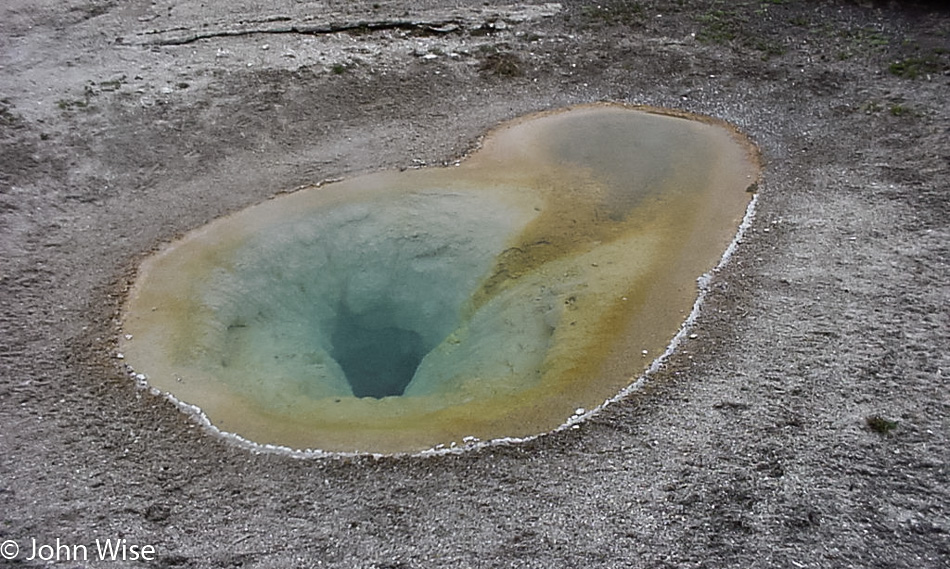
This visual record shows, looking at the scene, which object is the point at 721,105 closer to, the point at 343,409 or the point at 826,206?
the point at 826,206

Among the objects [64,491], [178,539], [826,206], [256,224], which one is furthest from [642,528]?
[256,224]

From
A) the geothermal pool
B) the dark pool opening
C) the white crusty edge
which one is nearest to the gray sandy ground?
the white crusty edge

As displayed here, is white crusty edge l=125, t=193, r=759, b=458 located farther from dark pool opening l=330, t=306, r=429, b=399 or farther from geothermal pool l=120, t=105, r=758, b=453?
dark pool opening l=330, t=306, r=429, b=399

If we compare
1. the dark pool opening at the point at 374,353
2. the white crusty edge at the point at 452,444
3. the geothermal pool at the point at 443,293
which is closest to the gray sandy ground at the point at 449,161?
the white crusty edge at the point at 452,444
